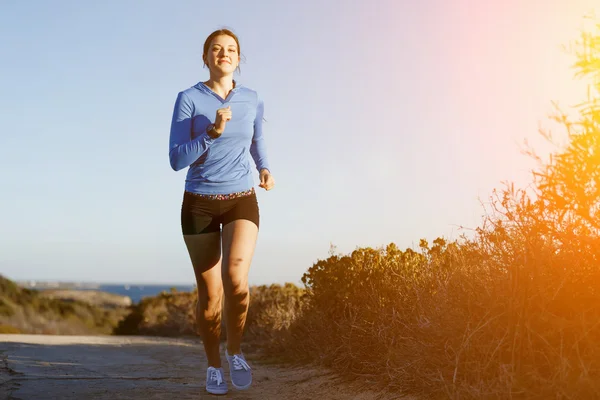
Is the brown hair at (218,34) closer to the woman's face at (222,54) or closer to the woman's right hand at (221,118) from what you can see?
the woman's face at (222,54)

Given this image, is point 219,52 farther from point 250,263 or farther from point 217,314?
point 217,314

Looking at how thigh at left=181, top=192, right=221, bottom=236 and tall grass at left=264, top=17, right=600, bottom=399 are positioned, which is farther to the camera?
thigh at left=181, top=192, right=221, bottom=236

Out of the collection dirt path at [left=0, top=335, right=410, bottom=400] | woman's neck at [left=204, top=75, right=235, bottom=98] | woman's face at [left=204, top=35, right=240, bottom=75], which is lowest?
dirt path at [left=0, top=335, right=410, bottom=400]

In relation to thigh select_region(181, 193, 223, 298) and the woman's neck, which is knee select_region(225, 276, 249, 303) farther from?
the woman's neck

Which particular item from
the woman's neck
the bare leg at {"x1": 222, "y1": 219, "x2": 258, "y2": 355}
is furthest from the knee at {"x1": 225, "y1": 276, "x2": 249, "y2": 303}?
the woman's neck

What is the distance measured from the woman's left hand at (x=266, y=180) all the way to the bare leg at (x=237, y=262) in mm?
409

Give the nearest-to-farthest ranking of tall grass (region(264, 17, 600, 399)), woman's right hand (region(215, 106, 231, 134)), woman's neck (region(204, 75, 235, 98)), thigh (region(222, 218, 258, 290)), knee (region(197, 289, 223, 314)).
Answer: tall grass (region(264, 17, 600, 399)) → woman's right hand (region(215, 106, 231, 134)) → thigh (region(222, 218, 258, 290)) → knee (region(197, 289, 223, 314)) → woman's neck (region(204, 75, 235, 98))

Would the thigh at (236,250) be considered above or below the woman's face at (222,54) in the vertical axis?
below

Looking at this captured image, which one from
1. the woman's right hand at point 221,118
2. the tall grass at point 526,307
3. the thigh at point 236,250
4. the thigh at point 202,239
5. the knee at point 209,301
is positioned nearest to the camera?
the tall grass at point 526,307

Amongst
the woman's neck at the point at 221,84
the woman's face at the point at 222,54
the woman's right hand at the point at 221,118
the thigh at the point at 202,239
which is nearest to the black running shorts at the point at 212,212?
the thigh at the point at 202,239

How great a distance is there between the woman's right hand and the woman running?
4 centimetres

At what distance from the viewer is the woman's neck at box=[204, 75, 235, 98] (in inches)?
223

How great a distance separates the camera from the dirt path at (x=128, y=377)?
559cm

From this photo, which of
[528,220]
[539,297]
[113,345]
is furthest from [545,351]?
[113,345]
